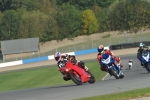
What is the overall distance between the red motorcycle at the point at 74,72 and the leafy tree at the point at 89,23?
6697 centimetres

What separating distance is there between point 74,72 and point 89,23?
223ft

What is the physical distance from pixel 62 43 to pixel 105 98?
67.7 metres

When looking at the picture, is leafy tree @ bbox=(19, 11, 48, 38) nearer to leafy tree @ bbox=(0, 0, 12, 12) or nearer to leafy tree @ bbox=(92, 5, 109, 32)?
leafy tree @ bbox=(92, 5, 109, 32)

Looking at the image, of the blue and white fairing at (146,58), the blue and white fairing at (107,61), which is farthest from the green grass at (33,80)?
the blue and white fairing at (107,61)

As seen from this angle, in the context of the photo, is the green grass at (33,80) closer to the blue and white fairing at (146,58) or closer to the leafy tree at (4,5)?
the blue and white fairing at (146,58)

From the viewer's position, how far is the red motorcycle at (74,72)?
17.7 meters

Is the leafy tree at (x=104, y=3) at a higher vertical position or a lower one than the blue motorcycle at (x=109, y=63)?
lower

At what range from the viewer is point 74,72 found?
58.8ft

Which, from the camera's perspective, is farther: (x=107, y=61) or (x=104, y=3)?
(x=104, y=3)

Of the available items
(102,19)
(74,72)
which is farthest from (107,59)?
(102,19)

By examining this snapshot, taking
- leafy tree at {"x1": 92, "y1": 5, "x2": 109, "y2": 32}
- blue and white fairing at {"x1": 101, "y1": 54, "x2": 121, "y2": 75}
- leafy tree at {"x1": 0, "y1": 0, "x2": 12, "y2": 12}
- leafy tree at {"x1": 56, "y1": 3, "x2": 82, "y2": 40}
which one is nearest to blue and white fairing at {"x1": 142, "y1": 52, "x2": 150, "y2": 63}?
blue and white fairing at {"x1": 101, "y1": 54, "x2": 121, "y2": 75}

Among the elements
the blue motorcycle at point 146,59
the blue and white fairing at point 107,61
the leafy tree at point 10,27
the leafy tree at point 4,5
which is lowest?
the leafy tree at point 10,27

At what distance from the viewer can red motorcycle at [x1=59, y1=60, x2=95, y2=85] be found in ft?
58.0

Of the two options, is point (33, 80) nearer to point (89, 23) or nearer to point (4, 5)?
point (89, 23)
